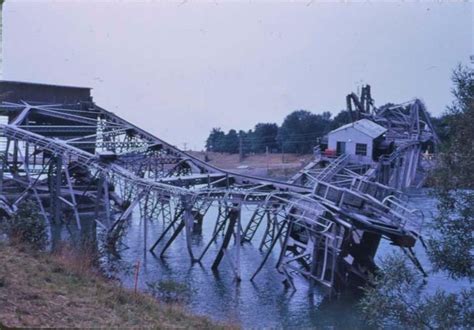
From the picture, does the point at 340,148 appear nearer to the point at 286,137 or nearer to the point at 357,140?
the point at 357,140

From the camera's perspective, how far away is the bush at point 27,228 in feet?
52.5

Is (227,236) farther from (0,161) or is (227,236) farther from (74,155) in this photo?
(0,161)

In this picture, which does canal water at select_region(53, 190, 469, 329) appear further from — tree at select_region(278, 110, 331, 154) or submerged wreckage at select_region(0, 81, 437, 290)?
tree at select_region(278, 110, 331, 154)

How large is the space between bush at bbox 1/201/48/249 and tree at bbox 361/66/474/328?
948 cm

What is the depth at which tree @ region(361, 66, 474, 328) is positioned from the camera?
32.5 feet

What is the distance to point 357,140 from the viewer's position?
3466cm

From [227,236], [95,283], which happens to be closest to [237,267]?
[227,236]

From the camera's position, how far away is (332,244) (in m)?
20.8

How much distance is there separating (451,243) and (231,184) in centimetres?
1903

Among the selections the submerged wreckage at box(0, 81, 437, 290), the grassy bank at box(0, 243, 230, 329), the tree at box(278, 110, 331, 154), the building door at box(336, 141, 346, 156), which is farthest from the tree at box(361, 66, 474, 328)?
the tree at box(278, 110, 331, 154)

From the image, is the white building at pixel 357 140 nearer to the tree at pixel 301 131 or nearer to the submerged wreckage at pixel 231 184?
the submerged wreckage at pixel 231 184

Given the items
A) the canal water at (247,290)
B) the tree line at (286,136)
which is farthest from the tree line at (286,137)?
the canal water at (247,290)

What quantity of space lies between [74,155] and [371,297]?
19.6 meters

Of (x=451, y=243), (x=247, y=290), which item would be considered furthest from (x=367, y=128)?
(x=451, y=243)
